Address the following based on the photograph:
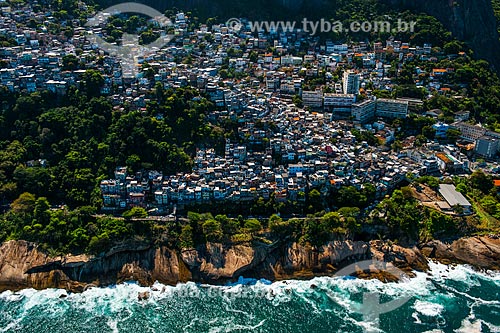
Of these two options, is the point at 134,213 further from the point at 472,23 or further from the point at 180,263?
the point at 472,23

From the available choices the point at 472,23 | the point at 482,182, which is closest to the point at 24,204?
the point at 482,182

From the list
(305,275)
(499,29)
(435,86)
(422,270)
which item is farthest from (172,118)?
(499,29)

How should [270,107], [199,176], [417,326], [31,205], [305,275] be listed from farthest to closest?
[270,107] → [199,176] → [31,205] → [305,275] → [417,326]

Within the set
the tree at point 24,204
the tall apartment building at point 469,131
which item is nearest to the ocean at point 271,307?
the tree at point 24,204

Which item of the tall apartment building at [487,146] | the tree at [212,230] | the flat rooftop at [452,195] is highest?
the tall apartment building at [487,146]

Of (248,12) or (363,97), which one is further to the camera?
(248,12)

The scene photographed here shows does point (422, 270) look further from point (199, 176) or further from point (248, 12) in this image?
point (248, 12)

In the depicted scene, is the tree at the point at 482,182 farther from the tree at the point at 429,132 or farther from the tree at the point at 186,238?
the tree at the point at 186,238
